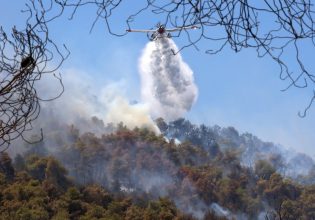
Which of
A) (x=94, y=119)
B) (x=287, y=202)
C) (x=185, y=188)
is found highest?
(x=94, y=119)

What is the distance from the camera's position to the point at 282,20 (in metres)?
1.36

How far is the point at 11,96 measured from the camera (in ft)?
5.08

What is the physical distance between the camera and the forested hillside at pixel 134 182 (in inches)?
1447

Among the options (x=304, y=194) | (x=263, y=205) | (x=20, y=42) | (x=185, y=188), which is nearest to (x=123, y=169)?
(x=185, y=188)

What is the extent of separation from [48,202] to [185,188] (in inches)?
731

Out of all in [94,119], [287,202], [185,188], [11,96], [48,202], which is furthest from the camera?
[94,119]

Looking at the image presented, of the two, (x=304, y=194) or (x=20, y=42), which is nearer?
(x=20, y=42)

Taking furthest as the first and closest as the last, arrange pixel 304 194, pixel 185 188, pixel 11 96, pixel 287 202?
pixel 304 194 < pixel 185 188 < pixel 287 202 < pixel 11 96

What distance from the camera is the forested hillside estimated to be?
3675 cm

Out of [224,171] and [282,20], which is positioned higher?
[224,171]

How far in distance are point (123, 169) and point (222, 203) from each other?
34.7 ft

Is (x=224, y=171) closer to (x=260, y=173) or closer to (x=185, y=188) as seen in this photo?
(x=260, y=173)

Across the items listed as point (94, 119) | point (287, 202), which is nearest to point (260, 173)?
point (287, 202)

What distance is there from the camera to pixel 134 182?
173 ft
